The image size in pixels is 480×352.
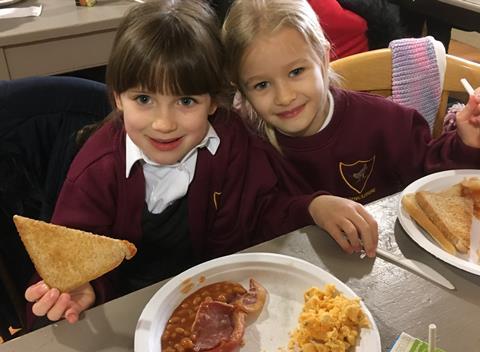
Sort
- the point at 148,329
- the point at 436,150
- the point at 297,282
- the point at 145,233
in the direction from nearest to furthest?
the point at 148,329 → the point at 297,282 → the point at 145,233 → the point at 436,150

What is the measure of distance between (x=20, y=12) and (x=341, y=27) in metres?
1.43

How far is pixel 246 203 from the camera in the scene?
1.20 metres

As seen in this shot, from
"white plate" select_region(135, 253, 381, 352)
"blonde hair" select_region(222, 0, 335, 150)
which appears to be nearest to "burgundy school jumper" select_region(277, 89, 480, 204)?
"blonde hair" select_region(222, 0, 335, 150)

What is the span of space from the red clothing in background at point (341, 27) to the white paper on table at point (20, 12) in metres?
1.21

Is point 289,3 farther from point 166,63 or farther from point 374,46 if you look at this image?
point 374,46

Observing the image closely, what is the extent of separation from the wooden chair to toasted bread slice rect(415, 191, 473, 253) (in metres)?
0.56

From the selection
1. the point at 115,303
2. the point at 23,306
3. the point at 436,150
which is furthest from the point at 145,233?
the point at 436,150

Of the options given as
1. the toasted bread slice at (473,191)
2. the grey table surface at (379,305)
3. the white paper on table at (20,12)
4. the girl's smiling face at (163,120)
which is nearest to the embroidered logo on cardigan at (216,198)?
the girl's smiling face at (163,120)

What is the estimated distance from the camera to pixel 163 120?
1026mm

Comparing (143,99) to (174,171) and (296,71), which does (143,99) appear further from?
(296,71)

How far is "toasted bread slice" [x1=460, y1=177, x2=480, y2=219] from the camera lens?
107cm

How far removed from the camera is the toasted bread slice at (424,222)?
967mm

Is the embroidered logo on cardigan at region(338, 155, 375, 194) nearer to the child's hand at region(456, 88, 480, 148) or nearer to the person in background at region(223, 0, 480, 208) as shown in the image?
the person in background at region(223, 0, 480, 208)

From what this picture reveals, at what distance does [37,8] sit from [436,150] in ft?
6.19
